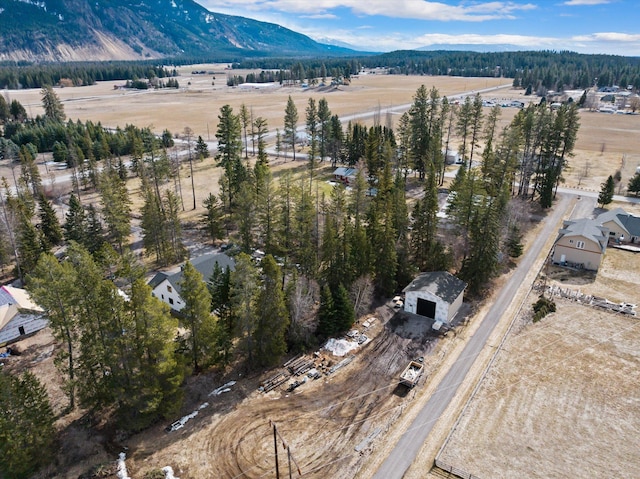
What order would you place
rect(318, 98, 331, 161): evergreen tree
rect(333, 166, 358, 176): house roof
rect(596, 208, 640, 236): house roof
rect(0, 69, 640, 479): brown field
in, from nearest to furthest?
rect(0, 69, 640, 479): brown field, rect(596, 208, 640, 236): house roof, rect(333, 166, 358, 176): house roof, rect(318, 98, 331, 161): evergreen tree

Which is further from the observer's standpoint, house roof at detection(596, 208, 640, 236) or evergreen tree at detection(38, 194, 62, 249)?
evergreen tree at detection(38, 194, 62, 249)

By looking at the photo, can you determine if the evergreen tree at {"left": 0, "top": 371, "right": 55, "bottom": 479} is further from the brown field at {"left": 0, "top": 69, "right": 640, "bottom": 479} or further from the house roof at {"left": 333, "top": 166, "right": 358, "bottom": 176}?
the house roof at {"left": 333, "top": 166, "right": 358, "bottom": 176}

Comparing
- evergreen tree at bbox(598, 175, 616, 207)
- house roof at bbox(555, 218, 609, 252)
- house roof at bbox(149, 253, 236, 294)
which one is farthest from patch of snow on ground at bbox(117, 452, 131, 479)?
evergreen tree at bbox(598, 175, 616, 207)

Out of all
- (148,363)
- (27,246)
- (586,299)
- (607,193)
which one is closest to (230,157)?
(27,246)

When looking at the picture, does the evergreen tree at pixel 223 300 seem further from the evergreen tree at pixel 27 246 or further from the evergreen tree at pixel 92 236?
the evergreen tree at pixel 27 246

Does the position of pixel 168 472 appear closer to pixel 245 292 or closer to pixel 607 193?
pixel 245 292

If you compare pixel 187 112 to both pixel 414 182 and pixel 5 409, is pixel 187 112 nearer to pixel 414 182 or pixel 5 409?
pixel 414 182

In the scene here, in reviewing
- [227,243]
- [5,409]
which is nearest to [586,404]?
[5,409]
